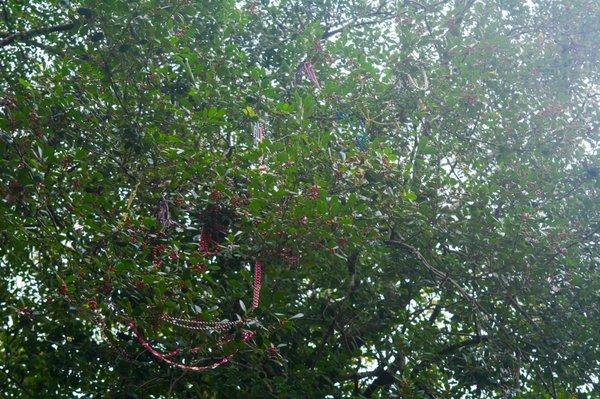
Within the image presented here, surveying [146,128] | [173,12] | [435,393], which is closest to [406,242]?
[435,393]

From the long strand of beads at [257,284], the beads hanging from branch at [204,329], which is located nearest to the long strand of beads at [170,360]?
the beads hanging from branch at [204,329]

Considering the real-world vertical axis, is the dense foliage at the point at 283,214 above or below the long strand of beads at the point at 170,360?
above

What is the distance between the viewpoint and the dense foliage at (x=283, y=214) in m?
4.59

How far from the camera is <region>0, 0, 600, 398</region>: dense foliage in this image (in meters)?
4.59

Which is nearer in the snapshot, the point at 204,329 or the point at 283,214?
the point at 204,329

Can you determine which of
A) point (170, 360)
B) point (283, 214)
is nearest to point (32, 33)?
point (283, 214)

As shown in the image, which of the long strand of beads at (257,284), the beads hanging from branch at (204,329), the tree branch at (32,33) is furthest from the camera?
the tree branch at (32,33)

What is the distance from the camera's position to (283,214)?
457 centimetres

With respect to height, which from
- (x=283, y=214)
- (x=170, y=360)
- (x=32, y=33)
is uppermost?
(x=32, y=33)

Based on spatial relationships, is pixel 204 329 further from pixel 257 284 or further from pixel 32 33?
pixel 32 33

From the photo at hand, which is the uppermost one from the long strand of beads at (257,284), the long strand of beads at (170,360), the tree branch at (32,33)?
the tree branch at (32,33)

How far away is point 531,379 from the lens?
5723 millimetres

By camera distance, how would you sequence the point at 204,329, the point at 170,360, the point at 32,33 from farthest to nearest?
the point at 32,33, the point at 170,360, the point at 204,329

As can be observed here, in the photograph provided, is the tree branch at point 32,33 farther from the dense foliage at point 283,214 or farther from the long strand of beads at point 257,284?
the long strand of beads at point 257,284
